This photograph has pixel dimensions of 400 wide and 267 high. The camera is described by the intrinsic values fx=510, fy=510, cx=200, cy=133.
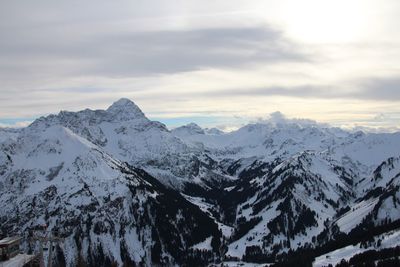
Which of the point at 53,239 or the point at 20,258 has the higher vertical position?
the point at 53,239

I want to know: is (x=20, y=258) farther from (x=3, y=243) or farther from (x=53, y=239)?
(x=53, y=239)

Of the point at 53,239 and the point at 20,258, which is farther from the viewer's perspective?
the point at 20,258

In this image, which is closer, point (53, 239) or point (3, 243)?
point (53, 239)

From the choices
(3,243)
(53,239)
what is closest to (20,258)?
(3,243)
